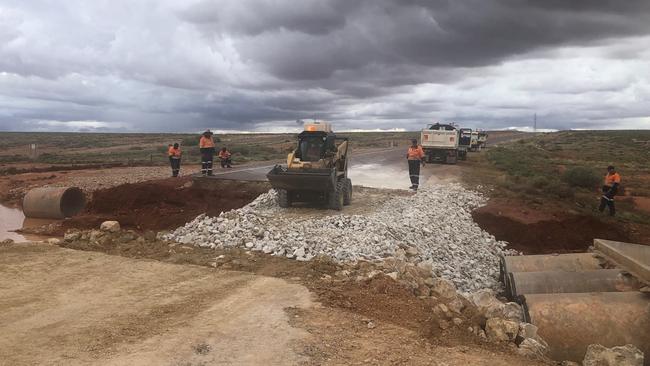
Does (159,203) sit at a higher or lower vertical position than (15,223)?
higher

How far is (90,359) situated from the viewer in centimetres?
537

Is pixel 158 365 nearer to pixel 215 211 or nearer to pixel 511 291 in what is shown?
pixel 511 291

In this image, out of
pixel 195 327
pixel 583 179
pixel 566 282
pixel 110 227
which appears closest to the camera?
pixel 195 327

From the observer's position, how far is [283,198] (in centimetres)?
1473

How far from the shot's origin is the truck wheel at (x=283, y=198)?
14703 millimetres

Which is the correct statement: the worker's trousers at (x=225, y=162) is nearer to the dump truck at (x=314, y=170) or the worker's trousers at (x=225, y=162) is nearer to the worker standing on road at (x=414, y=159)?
the worker standing on road at (x=414, y=159)

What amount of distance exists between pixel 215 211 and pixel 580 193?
18.7 meters

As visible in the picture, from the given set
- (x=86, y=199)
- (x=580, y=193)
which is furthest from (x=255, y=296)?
(x=580, y=193)

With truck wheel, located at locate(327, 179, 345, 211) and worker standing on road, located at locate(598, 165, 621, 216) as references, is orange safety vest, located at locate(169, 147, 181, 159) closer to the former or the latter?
truck wheel, located at locate(327, 179, 345, 211)

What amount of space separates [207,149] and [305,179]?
857 cm

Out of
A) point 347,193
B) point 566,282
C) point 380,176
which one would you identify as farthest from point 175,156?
point 566,282

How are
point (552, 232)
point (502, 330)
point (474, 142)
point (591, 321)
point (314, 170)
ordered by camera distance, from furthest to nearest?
point (474, 142) < point (552, 232) < point (314, 170) < point (591, 321) < point (502, 330)

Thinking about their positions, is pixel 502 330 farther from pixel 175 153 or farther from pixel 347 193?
pixel 175 153

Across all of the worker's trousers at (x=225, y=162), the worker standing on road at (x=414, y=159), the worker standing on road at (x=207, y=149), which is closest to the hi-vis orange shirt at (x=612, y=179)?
the worker standing on road at (x=414, y=159)
